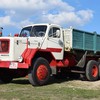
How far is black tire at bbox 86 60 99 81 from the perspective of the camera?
58.3ft

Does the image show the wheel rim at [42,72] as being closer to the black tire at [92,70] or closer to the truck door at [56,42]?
the truck door at [56,42]

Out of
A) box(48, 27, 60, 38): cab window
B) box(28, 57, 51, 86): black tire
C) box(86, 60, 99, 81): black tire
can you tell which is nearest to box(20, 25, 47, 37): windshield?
box(48, 27, 60, 38): cab window

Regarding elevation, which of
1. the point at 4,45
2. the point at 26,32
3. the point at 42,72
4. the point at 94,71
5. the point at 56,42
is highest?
the point at 26,32

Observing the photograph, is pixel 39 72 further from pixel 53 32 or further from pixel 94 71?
pixel 94 71

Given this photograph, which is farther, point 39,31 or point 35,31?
point 35,31

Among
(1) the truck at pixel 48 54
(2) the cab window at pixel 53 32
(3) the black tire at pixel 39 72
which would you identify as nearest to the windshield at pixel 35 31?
(1) the truck at pixel 48 54

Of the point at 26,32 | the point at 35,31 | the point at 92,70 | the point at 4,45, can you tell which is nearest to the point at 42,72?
the point at 4,45

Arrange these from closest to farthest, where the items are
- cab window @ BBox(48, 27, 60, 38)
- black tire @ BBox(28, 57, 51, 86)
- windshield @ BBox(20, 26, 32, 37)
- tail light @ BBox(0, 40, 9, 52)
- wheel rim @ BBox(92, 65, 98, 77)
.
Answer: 1. black tire @ BBox(28, 57, 51, 86)
2. tail light @ BBox(0, 40, 9, 52)
3. cab window @ BBox(48, 27, 60, 38)
4. windshield @ BBox(20, 26, 32, 37)
5. wheel rim @ BBox(92, 65, 98, 77)

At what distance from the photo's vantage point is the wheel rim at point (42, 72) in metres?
14.6

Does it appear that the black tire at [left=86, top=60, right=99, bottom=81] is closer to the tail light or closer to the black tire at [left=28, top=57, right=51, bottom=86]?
the black tire at [left=28, top=57, right=51, bottom=86]

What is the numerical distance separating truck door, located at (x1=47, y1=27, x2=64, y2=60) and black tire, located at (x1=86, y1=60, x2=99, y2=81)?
217 cm

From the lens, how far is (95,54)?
19.0 metres

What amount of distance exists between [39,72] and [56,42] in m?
2.08

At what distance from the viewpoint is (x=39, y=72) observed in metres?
14.6
